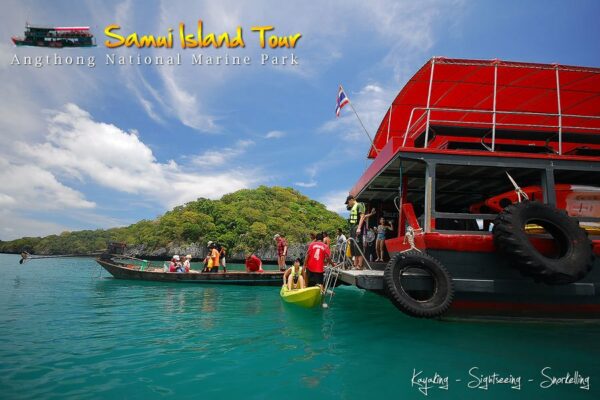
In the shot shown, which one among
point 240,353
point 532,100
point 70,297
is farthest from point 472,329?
point 70,297

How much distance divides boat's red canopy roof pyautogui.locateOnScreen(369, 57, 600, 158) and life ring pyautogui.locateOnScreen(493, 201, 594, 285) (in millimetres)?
2157

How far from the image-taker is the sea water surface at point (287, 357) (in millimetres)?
3836

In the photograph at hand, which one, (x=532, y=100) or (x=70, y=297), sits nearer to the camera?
(x=532, y=100)

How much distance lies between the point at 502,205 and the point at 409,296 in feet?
17.9

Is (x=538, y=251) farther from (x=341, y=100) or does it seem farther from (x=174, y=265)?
(x=174, y=265)

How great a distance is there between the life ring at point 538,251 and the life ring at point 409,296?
4.11ft

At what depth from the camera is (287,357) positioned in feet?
16.1

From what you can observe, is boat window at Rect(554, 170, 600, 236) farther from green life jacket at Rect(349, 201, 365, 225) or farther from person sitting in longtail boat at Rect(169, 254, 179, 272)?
person sitting in longtail boat at Rect(169, 254, 179, 272)

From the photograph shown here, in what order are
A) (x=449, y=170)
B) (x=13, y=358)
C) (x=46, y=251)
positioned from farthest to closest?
1. (x=46, y=251)
2. (x=449, y=170)
3. (x=13, y=358)

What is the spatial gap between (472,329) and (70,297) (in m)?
13.7

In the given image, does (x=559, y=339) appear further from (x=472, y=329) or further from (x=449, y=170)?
(x=449, y=170)

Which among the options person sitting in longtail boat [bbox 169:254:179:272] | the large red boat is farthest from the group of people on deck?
person sitting in longtail boat [bbox 169:254:179:272]

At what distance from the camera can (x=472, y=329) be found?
6516 mm

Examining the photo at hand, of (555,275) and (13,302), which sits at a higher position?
(555,275)
